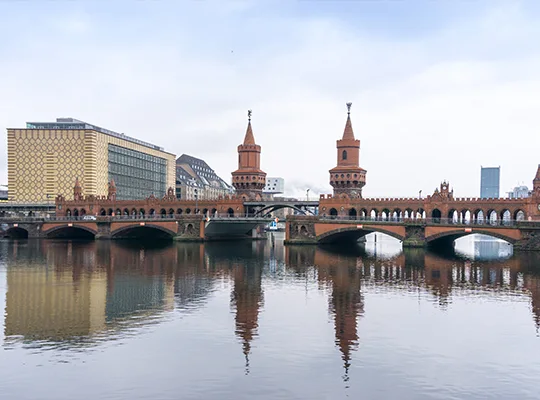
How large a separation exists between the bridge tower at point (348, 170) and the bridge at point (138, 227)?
2130 centimetres

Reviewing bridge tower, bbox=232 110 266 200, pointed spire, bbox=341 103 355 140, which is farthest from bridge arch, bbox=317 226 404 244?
bridge tower, bbox=232 110 266 200

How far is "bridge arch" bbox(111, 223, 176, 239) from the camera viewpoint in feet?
438

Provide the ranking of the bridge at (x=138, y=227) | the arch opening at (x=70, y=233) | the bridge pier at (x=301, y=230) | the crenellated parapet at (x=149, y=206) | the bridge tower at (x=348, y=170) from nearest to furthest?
the bridge pier at (x=301, y=230) < the bridge at (x=138, y=227) < the bridge tower at (x=348, y=170) < the crenellated parapet at (x=149, y=206) < the arch opening at (x=70, y=233)

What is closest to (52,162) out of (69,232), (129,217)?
(69,232)

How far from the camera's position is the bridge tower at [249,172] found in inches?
5871

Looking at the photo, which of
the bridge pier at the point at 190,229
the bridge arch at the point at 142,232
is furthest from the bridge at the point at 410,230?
the bridge arch at the point at 142,232

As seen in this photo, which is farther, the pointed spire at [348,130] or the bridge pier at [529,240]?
the pointed spire at [348,130]

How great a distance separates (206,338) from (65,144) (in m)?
156

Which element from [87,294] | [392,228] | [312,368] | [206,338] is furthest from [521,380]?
[392,228]

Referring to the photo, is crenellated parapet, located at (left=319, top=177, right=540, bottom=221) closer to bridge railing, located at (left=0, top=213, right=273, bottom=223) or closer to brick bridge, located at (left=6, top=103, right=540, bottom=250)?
brick bridge, located at (left=6, top=103, right=540, bottom=250)

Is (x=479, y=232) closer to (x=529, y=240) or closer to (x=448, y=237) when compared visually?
(x=529, y=240)

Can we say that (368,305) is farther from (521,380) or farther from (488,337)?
(521,380)

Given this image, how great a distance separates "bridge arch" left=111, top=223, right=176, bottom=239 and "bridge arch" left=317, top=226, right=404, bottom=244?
116 ft

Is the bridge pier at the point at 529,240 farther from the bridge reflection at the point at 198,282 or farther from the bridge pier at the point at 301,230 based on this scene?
the bridge pier at the point at 301,230
